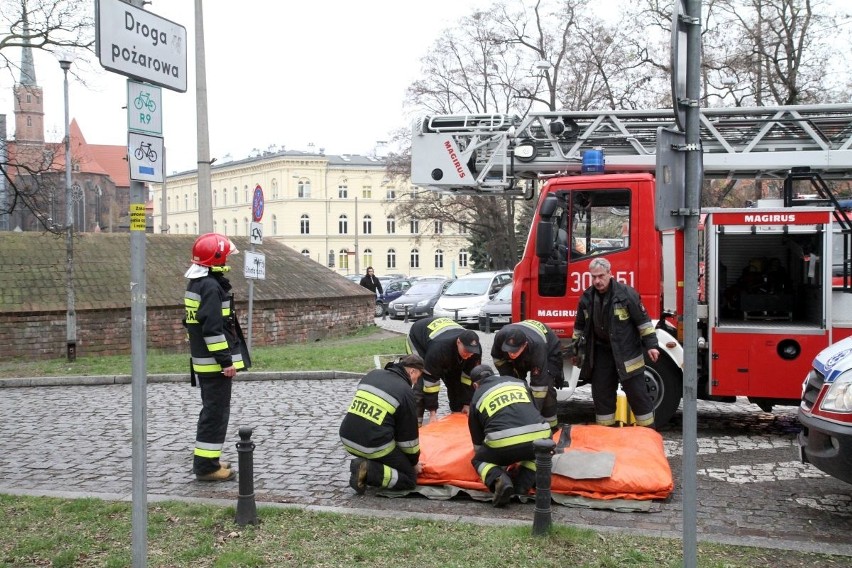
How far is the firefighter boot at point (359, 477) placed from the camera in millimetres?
6449

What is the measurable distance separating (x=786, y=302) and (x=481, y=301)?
52.7ft

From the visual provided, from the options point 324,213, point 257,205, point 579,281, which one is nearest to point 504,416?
point 579,281

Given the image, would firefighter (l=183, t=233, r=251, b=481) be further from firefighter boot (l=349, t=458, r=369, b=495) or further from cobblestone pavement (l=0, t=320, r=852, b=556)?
firefighter boot (l=349, t=458, r=369, b=495)

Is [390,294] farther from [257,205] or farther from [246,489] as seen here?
[246,489]

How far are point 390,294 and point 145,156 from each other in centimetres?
3511

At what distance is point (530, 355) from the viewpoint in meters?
7.57

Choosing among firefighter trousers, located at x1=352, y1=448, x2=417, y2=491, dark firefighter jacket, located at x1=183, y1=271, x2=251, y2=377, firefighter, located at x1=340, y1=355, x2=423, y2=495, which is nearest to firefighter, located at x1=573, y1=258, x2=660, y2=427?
firefighter, located at x1=340, y1=355, x2=423, y2=495

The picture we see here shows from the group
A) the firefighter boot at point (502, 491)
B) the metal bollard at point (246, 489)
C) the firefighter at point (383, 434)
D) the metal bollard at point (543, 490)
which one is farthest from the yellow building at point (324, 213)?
the metal bollard at point (543, 490)

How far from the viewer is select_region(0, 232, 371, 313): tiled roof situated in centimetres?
1748

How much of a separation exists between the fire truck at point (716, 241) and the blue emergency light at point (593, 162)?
0.01 metres

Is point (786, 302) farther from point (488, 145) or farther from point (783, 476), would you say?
point (488, 145)

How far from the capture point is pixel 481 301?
24969 millimetres

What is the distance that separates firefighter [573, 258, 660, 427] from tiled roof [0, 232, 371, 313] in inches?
402

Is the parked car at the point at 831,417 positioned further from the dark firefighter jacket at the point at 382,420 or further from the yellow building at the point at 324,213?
the yellow building at the point at 324,213
